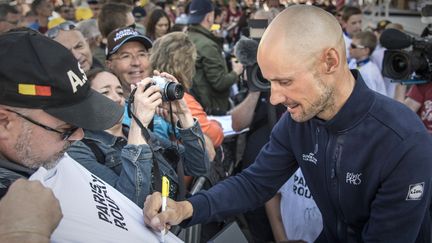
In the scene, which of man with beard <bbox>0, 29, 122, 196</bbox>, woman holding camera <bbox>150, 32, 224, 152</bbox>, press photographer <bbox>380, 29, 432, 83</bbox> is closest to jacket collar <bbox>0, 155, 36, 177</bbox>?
man with beard <bbox>0, 29, 122, 196</bbox>

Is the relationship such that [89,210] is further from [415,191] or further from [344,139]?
[415,191]

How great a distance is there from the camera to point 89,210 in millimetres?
1655

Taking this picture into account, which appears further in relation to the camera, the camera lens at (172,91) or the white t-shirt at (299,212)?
the white t-shirt at (299,212)

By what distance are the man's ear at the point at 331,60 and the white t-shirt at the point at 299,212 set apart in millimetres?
1190

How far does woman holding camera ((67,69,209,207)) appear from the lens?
7.35 ft

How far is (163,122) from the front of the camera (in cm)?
292

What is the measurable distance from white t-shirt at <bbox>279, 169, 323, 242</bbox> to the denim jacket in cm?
78

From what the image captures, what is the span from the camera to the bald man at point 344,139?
1.91 m

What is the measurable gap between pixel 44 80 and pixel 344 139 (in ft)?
3.84

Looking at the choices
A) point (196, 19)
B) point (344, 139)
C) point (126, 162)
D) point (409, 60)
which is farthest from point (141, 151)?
point (196, 19)

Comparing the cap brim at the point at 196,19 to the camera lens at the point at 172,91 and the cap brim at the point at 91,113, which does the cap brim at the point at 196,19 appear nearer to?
the camera lens at the point at 172,91

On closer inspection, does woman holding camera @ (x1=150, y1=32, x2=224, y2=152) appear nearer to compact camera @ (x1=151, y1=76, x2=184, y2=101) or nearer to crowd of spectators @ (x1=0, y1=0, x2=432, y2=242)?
crowd of spectators @ (x1=0, y1=0, x2=432, y2=242)

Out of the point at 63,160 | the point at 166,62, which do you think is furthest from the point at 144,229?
the point at 166,62

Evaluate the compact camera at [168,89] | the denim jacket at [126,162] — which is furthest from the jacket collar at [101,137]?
the compact camera at [168,89]
